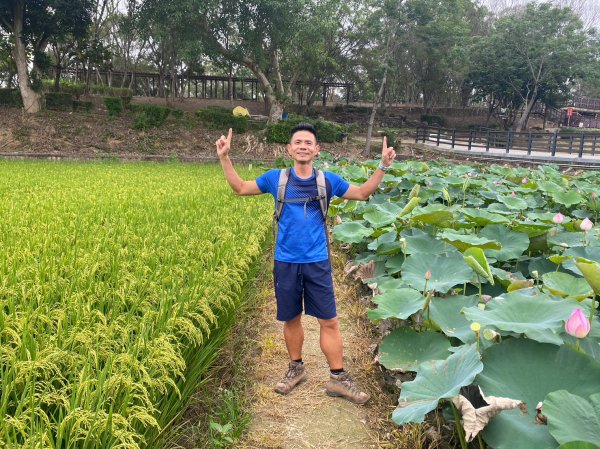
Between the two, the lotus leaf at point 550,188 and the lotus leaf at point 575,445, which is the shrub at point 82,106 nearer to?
the lotus leaf at point 550,188

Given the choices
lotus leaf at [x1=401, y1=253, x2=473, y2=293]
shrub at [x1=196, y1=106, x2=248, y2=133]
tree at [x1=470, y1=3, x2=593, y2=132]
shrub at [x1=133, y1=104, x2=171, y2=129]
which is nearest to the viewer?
lotus leaf at [x1=401, y1=253, x2=473, y2=293]

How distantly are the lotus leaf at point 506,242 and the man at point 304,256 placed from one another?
36.0 inches

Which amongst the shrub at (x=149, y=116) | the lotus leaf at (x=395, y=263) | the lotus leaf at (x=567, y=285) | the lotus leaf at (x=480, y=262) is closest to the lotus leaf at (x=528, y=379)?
the lotus leaf at (x=480, y=262)

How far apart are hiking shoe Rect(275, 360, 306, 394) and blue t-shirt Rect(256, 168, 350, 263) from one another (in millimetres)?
569

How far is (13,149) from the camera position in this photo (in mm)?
15289

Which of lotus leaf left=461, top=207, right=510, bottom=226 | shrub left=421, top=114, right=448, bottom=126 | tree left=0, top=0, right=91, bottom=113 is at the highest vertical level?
tree left=0, top=0, right=91, bottom=113

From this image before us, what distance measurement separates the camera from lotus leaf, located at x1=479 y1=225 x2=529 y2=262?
2736 millimetres

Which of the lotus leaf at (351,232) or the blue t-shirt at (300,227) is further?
the lotus leaf at (351,232)

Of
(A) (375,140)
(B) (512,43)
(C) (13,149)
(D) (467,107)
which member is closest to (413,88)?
(D) (467,107)

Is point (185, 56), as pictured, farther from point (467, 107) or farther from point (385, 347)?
point (467, 107)

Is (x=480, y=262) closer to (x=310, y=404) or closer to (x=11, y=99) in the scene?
(x=310, y=404)

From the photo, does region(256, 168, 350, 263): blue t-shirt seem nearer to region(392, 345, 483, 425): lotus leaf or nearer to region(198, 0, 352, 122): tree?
region(392, 345, 483, 425): lotus leaf

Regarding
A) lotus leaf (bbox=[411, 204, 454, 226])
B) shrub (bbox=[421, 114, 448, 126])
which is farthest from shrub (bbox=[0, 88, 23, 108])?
shrub (bbox=[421, 114, 448, 126])

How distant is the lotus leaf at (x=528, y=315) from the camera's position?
4.76 feet
